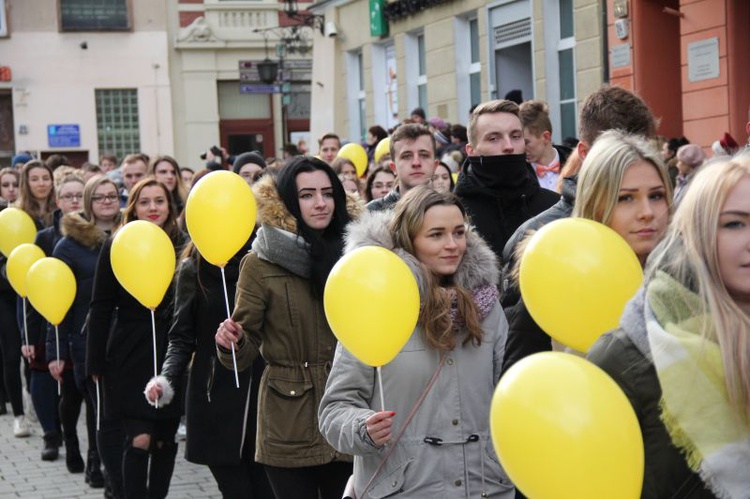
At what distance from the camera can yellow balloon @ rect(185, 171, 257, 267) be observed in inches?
241

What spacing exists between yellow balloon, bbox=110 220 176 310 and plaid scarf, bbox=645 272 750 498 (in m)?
4.69

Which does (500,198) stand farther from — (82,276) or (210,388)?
(82,276)

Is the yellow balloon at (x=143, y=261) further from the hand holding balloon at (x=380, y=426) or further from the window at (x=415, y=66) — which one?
the window at (x=415, y=66)

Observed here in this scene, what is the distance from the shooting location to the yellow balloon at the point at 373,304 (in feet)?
13.4

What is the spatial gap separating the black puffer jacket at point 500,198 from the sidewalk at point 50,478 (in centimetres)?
346

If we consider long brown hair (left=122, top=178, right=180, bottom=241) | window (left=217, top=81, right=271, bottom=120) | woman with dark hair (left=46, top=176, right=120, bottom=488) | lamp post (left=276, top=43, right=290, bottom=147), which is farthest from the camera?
window (left=217, top=81, right=271, bottom=120)

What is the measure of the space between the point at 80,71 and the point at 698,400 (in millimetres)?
34715

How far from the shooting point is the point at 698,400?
100 inches

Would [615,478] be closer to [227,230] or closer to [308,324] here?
[308,324]

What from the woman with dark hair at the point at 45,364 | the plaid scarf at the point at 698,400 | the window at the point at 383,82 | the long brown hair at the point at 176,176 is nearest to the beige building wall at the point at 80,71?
the window at the point at 383,82

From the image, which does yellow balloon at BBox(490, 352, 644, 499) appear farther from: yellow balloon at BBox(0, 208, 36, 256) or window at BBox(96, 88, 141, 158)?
window at BBox(96, 88, 141, 158)

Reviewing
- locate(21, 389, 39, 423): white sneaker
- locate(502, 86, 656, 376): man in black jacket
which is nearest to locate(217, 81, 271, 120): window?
locate(21, 389, 39, 423): white sneaker

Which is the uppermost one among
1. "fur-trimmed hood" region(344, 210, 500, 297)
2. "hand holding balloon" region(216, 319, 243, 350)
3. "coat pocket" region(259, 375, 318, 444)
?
"fur-trimmed hood" region(344, 210, 500, 297)

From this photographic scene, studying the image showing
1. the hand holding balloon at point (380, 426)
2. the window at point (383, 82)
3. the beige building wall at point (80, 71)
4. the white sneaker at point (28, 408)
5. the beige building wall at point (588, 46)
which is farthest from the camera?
the beige building wall at point (80, 71)
